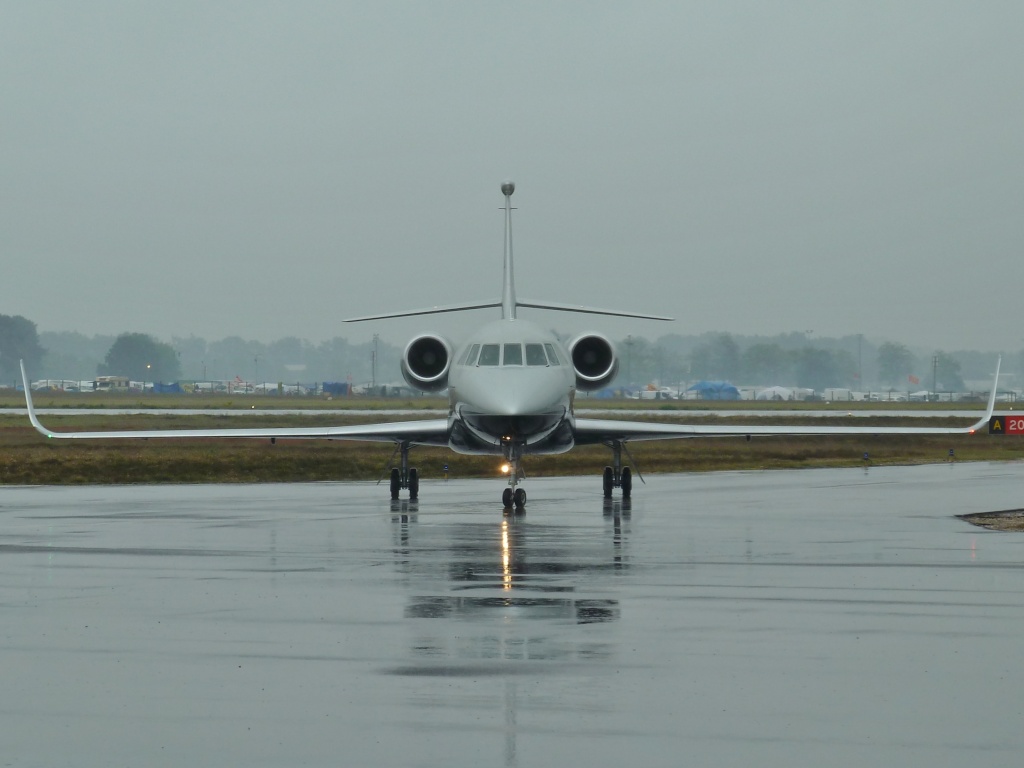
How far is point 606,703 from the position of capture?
812 cm

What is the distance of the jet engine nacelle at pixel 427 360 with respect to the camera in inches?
1035

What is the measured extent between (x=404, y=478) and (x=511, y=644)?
16.5m

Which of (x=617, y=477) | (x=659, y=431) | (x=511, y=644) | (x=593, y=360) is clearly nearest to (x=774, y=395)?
(x=617, y=477)

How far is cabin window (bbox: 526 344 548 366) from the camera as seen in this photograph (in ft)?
77.7

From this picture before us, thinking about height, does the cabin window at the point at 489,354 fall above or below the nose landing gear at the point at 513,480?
above

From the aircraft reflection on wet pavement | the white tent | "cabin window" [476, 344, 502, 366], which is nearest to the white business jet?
"cabin window" [476, 344, 502, 366]

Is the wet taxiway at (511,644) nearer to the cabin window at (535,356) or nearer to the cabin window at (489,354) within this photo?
the cabin window at (535,356)

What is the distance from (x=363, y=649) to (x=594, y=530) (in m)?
10.2

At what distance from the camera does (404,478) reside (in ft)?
87.1

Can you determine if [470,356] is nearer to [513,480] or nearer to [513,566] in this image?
[513,480]

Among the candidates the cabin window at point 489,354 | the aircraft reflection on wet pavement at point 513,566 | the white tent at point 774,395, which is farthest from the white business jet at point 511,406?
the white tent at point 774,395

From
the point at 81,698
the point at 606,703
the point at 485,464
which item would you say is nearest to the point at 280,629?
the point at 81,698

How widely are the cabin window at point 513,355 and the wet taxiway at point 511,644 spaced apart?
3.89m

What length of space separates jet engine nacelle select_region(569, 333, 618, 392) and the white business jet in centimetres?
2
